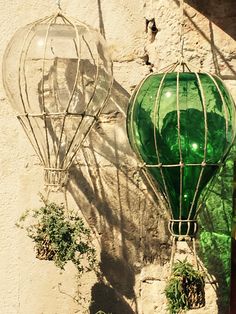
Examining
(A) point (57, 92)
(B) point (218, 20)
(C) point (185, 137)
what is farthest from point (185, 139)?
(B) point (218, 20)

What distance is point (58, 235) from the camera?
2.30 metres

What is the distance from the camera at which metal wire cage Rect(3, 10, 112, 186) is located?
227 cm

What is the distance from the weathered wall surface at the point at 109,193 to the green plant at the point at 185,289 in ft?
1.11

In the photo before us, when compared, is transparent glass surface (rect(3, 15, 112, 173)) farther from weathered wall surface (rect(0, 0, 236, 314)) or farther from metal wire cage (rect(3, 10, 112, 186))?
weathered wall surface (rect(0, 0, 236, 314))

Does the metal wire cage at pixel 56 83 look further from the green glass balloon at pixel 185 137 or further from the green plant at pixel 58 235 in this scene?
the green glass balloon at pixel 185 137

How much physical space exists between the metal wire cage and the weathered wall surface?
0.24m

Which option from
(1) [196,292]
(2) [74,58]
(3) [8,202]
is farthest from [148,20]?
(1) [196,292]

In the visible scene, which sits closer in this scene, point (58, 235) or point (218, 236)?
point (58, 235)

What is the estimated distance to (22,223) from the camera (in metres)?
2.59

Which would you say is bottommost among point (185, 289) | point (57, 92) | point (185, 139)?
point (185, 289)

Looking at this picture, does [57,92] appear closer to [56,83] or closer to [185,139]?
[56,83]

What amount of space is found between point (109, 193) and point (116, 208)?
6 cm

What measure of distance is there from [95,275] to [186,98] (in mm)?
757

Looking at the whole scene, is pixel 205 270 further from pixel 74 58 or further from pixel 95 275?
pixel 74 58
